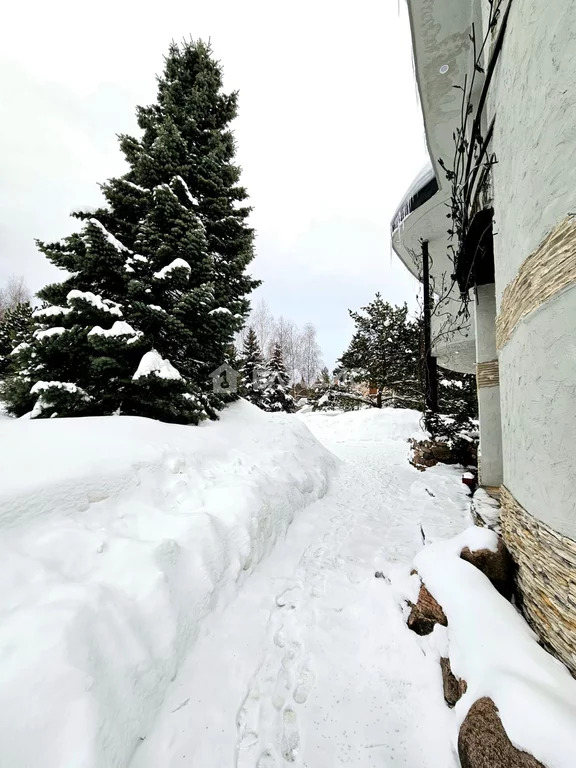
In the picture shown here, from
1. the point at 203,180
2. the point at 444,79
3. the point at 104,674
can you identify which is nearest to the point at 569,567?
the point at 104,674

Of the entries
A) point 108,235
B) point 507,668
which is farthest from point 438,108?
point 507,668

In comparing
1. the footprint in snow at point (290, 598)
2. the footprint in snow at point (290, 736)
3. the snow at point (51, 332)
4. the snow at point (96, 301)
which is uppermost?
the snow at point (96, 301)

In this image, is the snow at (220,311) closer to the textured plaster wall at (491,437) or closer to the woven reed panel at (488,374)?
the woven reed panel at (488,374)

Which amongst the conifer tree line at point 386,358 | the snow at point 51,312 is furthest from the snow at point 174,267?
the conifer tree line at point 386,358

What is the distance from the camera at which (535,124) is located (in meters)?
1.48

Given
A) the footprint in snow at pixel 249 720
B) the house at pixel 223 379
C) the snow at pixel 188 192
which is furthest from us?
the house at pixel 223 379

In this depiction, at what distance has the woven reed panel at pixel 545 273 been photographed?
1.25 meters

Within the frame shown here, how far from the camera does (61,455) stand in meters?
2.71

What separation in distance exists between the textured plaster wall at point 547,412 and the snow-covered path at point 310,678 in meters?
1.19

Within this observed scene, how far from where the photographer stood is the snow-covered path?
1405 mm

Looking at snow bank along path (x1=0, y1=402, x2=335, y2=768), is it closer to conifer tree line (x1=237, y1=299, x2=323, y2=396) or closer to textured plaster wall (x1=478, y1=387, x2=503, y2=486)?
textured plaster wall (x1=478, y1=387, x2=503, y2=486)

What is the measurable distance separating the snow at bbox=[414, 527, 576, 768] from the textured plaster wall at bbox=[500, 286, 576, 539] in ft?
1.70

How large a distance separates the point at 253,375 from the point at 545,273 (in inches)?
702

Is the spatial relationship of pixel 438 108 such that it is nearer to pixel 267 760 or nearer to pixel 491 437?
A: pixel 491 437
